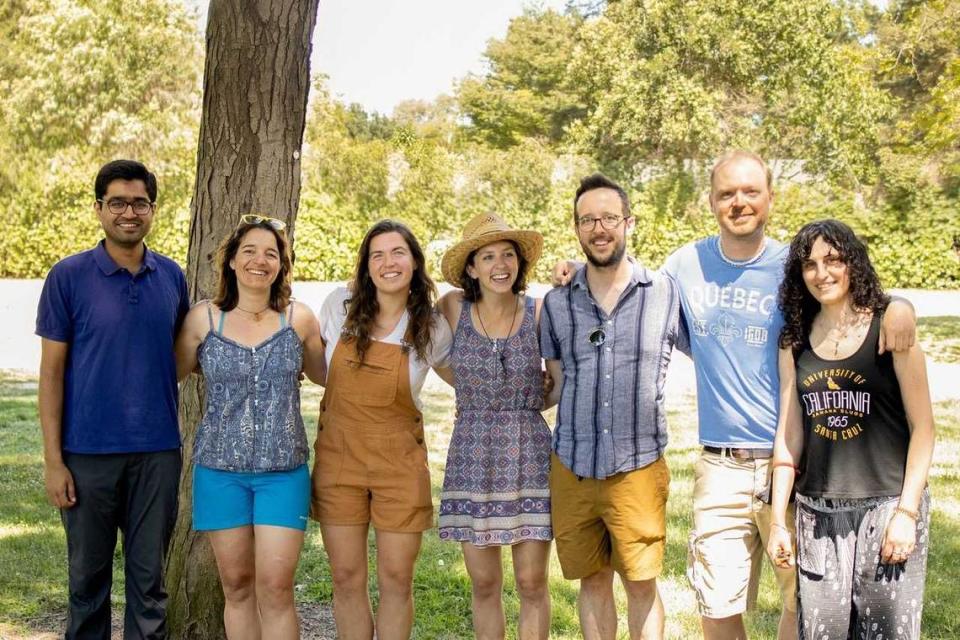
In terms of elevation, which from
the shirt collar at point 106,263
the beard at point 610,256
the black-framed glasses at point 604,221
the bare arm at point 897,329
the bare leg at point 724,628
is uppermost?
the black-framed glasses at point 604,221

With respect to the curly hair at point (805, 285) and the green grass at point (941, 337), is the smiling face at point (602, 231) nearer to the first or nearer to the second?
the curly hair at point (805, 285)

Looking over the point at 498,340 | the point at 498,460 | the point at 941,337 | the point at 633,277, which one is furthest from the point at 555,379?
the point at 941,337

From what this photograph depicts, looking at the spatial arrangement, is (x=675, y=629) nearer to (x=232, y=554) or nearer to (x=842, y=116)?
(x=232, y=554)

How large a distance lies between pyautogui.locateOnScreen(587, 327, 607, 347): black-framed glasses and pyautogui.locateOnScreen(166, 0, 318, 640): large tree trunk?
56.2 inches

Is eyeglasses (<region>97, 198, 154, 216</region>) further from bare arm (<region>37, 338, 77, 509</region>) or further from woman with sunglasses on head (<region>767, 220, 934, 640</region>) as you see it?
woman with sunglasses on head (<region>767, 220, 934, 640</region>)

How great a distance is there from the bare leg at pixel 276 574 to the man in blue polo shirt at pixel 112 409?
417mm

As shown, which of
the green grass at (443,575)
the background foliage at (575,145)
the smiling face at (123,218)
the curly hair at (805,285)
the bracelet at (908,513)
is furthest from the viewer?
the background foliage at (575,145)

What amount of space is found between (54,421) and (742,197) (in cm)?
260

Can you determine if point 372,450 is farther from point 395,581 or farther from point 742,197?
point 742,197

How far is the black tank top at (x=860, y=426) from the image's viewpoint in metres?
3.09

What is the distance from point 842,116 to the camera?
933 inches

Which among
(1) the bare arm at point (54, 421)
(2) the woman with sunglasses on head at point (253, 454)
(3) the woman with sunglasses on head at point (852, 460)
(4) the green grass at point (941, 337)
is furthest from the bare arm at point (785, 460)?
(4) the green grass at point (941, 337)

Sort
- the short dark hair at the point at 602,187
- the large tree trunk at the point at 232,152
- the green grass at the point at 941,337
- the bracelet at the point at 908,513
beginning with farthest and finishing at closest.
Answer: the green grass at the point at 941,337
the large tree trunk at the point at 232,152
the short dark hair at the point at 602,187
the bracelet at the point at 908,513

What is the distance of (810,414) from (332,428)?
5.61 feet
